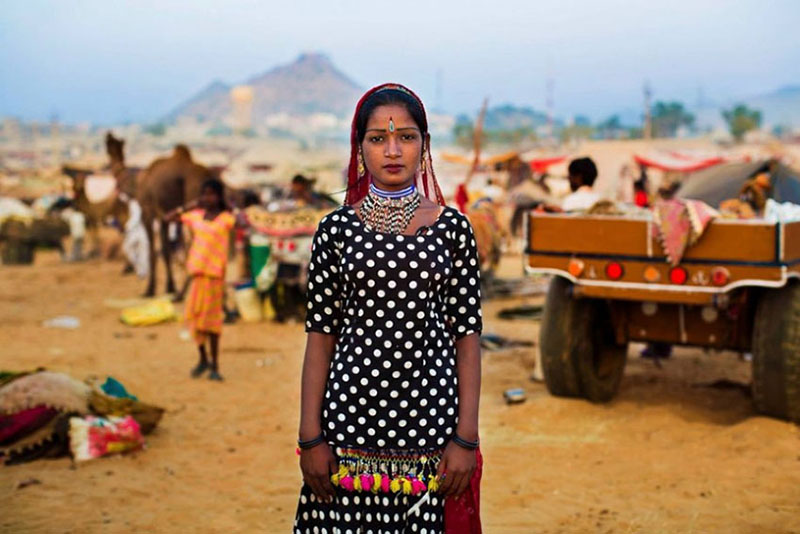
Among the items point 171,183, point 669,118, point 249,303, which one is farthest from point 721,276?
point 669,118

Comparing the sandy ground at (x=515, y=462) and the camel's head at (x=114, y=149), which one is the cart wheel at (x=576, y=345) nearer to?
the sandy ground at (x=515, y=462)

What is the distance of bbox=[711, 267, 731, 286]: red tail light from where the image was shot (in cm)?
Answer: 577

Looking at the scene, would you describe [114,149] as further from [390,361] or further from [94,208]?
[390,361]

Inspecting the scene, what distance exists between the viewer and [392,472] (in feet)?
8.08

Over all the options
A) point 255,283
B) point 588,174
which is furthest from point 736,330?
point 255,283

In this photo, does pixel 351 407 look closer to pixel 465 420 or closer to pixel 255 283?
pixel 465 420

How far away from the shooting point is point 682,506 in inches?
190

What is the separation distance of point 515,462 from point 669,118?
104534mm

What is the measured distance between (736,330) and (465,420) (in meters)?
4.45

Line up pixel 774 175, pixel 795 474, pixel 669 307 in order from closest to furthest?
1. pixel 795 474
2. pixel 669 307
3. pixel 774 175

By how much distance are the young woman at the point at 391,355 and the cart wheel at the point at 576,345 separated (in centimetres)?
409

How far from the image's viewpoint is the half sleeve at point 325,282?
2.49 metres

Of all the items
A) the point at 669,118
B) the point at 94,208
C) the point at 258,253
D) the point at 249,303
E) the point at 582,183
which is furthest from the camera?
the point at 669,118

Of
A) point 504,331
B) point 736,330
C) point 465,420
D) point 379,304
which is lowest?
point 504,331
